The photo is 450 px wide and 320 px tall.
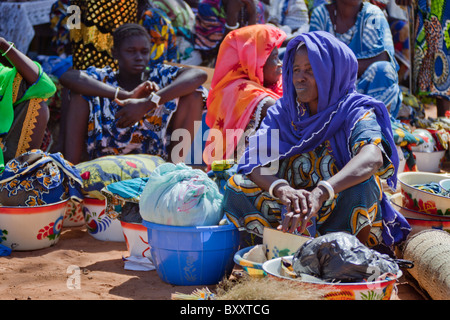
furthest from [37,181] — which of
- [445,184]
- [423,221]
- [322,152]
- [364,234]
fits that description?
[445,184]

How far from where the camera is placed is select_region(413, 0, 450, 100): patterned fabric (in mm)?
7895

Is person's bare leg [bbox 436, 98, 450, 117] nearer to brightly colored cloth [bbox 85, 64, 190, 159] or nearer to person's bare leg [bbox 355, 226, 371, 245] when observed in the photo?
brightly colored cloth [bbox 85, 64, 190, 159]

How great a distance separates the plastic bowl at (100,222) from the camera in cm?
377

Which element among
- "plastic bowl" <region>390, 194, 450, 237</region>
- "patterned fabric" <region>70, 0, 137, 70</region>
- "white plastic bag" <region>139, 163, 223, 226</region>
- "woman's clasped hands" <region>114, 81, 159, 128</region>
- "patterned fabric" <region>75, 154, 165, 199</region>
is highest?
"patterned fabric" <region>70, 0, 137, 70</region>

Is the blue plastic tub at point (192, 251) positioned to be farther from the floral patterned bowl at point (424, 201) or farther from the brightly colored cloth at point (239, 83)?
the brightly colored cloth at point (239, 83)

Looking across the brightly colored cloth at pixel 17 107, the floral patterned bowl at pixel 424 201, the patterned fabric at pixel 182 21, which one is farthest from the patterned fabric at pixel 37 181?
the patterned fabric at pixel 182 21

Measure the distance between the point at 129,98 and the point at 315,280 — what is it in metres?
2.86

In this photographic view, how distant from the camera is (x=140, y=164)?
152 inches

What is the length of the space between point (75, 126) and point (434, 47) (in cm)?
547

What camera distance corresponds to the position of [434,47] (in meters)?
8.01

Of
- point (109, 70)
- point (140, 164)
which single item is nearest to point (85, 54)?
point (109, 70)

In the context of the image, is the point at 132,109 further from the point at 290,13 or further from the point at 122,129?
the point at 290,13

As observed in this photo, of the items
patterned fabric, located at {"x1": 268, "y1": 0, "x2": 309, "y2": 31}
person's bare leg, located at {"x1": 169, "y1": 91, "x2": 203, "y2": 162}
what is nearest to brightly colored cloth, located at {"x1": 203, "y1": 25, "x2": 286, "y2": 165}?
person's bare leg, located at {"x1": 169, "y1": 91, "x2": 203, "y2": 162}

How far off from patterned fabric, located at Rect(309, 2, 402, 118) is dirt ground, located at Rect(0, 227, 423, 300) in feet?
9.01
